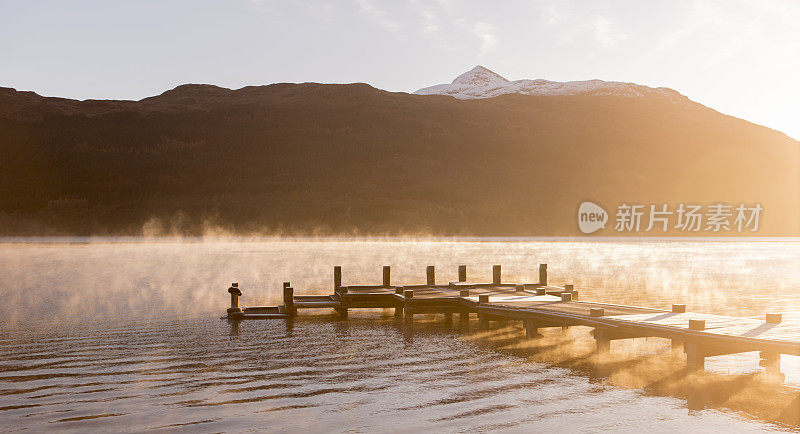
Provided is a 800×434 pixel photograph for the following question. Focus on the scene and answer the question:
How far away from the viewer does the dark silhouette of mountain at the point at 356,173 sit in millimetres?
155250

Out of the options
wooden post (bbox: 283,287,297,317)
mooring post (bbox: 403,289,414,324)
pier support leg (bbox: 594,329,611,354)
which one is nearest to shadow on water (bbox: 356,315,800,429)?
pier support leg (bbox: 594,329,611,354)

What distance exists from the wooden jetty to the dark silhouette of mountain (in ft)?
404

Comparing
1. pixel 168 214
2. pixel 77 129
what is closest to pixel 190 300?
pixel 168 214

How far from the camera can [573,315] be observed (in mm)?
19312

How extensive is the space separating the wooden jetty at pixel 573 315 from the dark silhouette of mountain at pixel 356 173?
123029 millimetres

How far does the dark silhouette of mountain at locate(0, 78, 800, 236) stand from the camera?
155 m

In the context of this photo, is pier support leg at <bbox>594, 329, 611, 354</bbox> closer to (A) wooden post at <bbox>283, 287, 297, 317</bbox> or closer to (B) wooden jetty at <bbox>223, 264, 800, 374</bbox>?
(B) wooden jetty at <bbox>223, 264, 800, 374</bbox>

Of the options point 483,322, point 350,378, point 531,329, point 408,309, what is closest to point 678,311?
point 531,329

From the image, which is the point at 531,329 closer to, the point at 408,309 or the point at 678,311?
the point at 678,311

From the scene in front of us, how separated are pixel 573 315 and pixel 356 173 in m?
148

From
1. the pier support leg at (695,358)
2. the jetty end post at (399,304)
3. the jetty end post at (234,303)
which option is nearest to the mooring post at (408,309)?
the jetty end post at (399,304)

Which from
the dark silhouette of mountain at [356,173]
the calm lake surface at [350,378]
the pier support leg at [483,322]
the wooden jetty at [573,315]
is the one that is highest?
the dark silhouette of mountain at [356,173]

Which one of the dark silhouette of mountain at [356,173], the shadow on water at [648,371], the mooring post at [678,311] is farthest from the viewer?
the dark silhouette of mountain at [356,173]

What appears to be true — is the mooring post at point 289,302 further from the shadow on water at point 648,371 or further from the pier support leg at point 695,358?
the pier support leg at point 695,358
